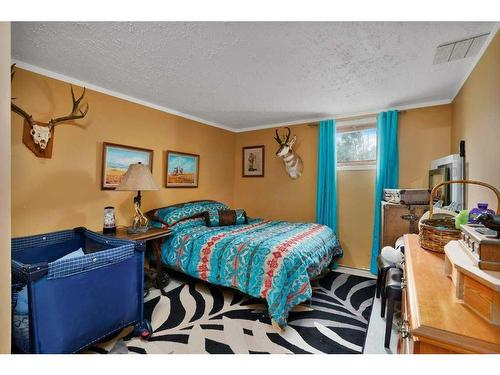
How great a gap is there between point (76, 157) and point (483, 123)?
3.72 m

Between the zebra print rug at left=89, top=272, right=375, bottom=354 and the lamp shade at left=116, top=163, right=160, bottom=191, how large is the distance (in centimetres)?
119

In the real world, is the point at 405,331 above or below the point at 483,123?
below

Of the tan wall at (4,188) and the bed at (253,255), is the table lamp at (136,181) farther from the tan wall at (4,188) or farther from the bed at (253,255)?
the tan wall at (4,188)

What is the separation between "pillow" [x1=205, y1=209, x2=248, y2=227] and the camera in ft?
10.8

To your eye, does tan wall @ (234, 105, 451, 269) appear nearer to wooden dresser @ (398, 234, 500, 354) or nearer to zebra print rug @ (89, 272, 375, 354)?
zebra print rug @ (89, 272, 375, 354)

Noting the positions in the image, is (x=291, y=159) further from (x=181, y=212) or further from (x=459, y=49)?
(x=459, y=49)

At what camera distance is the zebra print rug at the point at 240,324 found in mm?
1800

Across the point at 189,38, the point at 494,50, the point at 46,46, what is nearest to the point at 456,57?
the point at 494,50

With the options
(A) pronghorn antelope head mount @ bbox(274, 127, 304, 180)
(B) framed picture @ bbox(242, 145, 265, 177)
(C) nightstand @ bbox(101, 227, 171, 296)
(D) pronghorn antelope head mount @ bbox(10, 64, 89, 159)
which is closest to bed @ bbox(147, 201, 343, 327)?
(C) nightstand @ bbox(101, 227, 171, 296)

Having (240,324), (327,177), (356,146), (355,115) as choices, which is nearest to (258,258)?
(240,324)

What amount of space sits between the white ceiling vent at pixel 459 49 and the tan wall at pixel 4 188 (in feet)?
8.25

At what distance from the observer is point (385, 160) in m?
3.22
